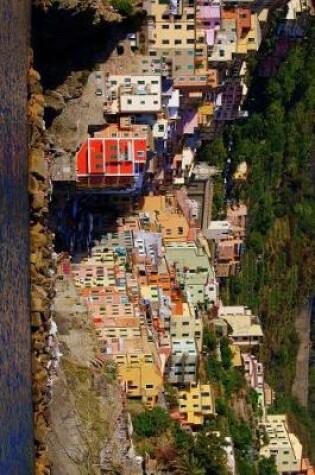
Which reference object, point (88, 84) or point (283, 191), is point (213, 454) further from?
point (283, 191)

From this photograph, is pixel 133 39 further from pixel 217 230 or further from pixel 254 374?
pixel 254 374

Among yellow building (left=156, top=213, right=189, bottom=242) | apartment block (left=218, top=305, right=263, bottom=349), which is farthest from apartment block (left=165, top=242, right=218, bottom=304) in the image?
apartment block (left=218, top=305, right=263, bottom=349)

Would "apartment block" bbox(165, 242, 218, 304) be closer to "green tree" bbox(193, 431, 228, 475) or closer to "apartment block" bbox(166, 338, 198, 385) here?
"apartment block" bbox(166, 338, 198, 385)

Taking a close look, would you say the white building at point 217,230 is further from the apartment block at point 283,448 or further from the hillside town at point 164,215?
the apartment block at point 283,448

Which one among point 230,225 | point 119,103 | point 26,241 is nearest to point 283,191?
point 230,225

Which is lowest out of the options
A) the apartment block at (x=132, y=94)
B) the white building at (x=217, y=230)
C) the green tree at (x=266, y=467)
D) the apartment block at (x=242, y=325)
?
the green tree at (x=266, y=467)

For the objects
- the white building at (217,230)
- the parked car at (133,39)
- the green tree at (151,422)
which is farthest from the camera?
the white building at (217,230)

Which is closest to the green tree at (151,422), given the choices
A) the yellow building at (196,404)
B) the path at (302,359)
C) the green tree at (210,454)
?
the green tree at (210,454)
